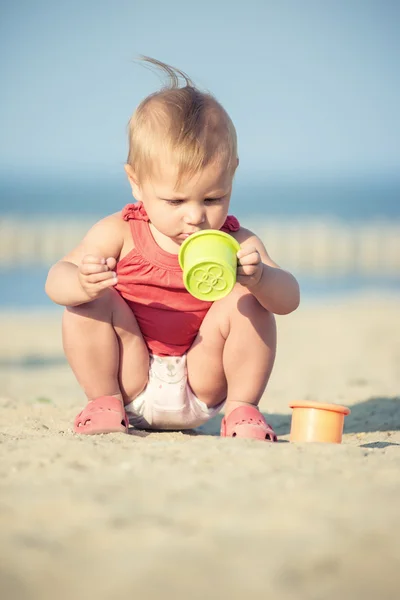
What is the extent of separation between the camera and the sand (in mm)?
1534

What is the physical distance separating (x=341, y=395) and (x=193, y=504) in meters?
2.98

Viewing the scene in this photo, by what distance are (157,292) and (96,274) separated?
0.48m

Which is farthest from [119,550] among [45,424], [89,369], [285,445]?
[45,424]

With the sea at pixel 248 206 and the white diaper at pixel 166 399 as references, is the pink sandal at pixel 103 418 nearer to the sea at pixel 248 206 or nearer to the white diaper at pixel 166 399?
the white diaper at pixel 166 399

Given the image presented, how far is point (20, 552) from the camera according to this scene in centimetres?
165

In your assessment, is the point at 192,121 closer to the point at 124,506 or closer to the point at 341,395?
the point at 124,506

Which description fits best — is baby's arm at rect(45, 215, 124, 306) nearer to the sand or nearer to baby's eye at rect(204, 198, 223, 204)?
baby's eye at rect(204, 198, 223, 204)

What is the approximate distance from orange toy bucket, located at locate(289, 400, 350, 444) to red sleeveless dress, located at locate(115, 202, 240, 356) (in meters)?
0.56

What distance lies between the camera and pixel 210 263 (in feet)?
9.12

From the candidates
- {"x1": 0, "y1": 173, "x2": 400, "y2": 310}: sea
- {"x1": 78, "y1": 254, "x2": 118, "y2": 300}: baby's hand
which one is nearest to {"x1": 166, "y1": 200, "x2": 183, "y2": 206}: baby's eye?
{"x1": 78, "y1": 254, "x2": 118, "y2": 300}: baby's hand

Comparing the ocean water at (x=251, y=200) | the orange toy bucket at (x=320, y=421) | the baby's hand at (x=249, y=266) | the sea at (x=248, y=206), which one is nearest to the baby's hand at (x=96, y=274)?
the baby's hand at (x=249, y=266)

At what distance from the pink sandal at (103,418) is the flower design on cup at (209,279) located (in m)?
0.63

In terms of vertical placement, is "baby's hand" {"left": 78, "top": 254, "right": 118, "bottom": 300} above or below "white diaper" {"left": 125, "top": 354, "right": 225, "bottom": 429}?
above

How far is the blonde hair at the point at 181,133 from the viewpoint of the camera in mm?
3010
